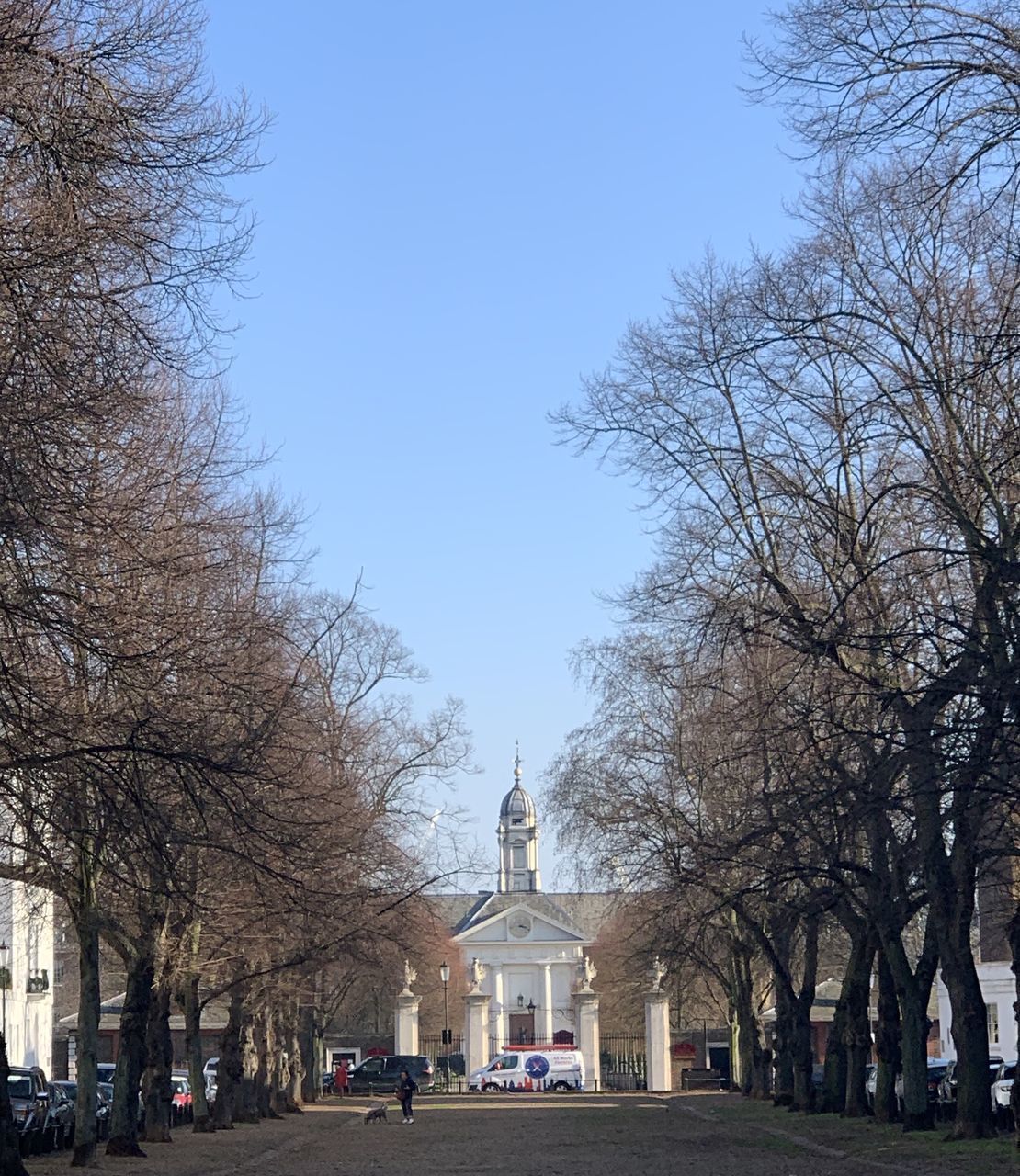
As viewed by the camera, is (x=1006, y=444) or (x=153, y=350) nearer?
(x=153, y=350)

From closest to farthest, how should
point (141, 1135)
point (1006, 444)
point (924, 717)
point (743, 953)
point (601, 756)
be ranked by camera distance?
point (1006, 444)
point (924, 717)
point (141, 1135)
point (601, 756)
point (743, 953)

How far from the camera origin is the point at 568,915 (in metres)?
133

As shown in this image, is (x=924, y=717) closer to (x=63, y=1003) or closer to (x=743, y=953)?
(x=743, y=953)

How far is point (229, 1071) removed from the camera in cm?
4091

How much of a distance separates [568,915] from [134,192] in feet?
402

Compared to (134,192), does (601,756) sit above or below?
below

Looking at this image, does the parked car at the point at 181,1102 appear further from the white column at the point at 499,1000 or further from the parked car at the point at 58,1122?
the white column at the point at 499,1000

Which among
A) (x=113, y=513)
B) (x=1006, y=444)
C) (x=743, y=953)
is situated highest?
(x=1006, y=444)

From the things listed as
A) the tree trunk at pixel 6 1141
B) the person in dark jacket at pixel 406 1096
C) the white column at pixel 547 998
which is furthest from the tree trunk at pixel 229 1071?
the white column at pixel 547 998

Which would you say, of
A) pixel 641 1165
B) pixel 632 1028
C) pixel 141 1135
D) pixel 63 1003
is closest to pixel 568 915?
pixel 632 1028

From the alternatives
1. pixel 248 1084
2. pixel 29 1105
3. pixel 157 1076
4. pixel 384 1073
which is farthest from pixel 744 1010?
pixel 29 1105

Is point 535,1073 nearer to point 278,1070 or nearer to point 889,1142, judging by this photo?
point 278,1070

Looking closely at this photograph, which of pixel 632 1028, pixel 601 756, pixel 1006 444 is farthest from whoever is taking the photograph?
pixel 632 1028

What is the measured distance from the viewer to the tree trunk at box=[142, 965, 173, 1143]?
33.1m
